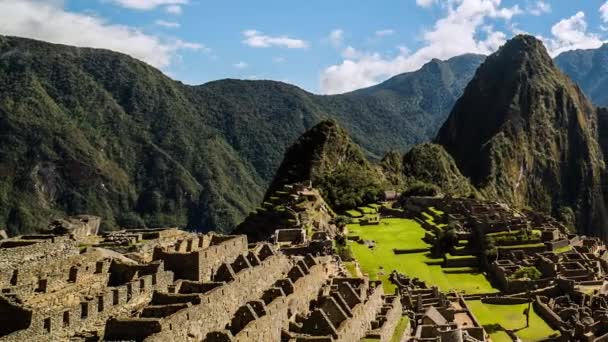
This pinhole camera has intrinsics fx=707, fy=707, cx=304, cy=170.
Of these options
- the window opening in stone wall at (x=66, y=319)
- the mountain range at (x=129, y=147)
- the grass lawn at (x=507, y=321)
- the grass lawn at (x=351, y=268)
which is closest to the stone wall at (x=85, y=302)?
the window opening in stone wall at (x=66, y=319)

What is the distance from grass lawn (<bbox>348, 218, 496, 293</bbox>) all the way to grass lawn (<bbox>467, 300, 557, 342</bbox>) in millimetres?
3653

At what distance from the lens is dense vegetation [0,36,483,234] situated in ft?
396

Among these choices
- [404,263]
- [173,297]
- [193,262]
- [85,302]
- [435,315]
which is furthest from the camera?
[404,263]

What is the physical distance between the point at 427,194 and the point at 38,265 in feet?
269

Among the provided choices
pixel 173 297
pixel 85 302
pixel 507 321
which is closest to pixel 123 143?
pixel 507 321

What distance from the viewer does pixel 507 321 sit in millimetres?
41344

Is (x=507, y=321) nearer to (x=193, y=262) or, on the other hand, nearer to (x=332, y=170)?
(x=193, y=262)

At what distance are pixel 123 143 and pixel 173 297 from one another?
134 meters

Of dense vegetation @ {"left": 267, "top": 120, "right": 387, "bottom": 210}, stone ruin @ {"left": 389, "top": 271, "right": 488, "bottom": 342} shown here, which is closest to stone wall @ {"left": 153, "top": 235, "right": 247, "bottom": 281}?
stone ruin @ {"left": 389, "top": 271, "right": 488, "bottom": 342}

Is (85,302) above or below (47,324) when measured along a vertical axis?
above

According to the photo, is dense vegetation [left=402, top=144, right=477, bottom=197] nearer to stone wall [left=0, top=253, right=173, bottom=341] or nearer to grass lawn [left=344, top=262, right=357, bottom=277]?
grass lawn [left=344, top=262, right=357, bottom=277]

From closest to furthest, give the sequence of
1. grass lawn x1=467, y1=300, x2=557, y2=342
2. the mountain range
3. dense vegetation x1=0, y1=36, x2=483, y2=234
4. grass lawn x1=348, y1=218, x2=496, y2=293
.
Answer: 1. grass lawn x1=467, y1=300, x2=557, y2=342
2. grass lawn x1=348, y1=218, x2=496, y2=293
3. dense vegetation x1=0, y1=36, x2=483, y2=234
4. the mountain range

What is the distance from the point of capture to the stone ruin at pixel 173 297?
16.8m

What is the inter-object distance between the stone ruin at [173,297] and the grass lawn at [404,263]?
1622cm
